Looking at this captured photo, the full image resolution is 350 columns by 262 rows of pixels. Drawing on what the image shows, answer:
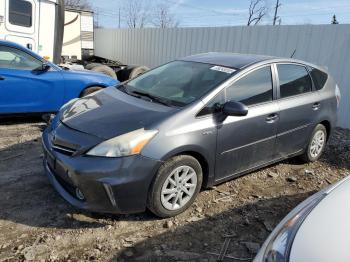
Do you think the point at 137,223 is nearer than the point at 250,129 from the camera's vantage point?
Yes

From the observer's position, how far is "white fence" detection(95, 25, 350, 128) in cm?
805

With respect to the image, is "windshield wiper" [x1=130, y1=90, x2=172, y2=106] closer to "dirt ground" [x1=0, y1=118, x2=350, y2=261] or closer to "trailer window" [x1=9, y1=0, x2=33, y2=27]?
"dirt ground" [x1=0, y1=118, x2=350, y2=261]

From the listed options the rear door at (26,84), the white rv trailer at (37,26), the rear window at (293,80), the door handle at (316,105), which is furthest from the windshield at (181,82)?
the white rv trailer at (37,26)

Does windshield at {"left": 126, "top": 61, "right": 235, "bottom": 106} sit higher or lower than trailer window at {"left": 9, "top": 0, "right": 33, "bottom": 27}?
lower

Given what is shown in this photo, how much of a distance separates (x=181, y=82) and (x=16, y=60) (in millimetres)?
3457

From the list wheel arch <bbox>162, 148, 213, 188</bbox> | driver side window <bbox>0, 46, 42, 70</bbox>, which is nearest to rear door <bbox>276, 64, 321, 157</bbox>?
wheel arch <bbox>162, 148, 213, 188</bbox>

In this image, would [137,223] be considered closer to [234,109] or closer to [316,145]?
[234,109]

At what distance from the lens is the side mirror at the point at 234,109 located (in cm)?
385

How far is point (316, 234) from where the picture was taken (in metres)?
2.17

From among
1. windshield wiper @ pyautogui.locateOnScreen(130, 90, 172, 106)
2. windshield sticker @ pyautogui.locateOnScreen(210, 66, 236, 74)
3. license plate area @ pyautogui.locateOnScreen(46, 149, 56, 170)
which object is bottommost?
license plate area @ pyautogui.locateOnScreen(46, 149, 56, 170)

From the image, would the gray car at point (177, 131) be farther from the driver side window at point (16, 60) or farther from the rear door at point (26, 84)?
the driver side window at point (16, 60)

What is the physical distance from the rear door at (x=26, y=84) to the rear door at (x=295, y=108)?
3969 mm

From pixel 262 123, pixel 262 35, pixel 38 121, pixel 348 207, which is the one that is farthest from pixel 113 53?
pixel 348 207

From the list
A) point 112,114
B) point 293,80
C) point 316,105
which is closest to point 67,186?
point 112,114
